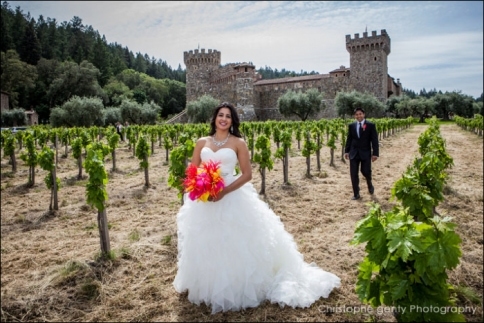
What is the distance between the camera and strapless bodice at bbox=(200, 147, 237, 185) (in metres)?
3.22

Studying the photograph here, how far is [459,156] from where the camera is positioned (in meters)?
12.9

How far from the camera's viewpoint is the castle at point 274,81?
42406mm

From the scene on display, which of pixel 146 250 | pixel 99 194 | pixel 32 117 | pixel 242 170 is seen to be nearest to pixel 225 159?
pixel 242 170

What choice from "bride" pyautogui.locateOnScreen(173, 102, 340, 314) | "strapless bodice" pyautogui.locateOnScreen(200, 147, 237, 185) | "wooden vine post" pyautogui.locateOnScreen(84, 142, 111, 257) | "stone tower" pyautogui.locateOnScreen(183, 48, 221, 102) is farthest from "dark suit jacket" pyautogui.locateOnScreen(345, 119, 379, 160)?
"stone tower" pyautogui.locateOnScreen(183, 48, 221, 102)

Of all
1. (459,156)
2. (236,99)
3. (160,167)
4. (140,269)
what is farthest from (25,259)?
(236,99)

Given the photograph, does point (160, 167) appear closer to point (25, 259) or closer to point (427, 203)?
point (25, 259)

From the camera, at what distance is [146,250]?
4.46 metres

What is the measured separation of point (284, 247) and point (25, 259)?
10.8ft

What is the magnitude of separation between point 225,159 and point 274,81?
4730 centimetres

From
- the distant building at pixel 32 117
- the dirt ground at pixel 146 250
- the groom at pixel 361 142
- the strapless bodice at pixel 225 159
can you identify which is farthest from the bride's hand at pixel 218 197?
the distant building at pixel 32 117

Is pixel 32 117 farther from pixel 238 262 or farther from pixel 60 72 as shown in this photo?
pixel 238 262

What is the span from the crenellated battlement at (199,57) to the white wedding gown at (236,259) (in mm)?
48074

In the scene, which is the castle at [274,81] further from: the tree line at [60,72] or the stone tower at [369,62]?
the tree line at [60,72]

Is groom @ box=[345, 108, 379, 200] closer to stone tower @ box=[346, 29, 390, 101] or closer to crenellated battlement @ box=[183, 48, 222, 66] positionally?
stone tower @ box=[346, 29, 390, 101]
